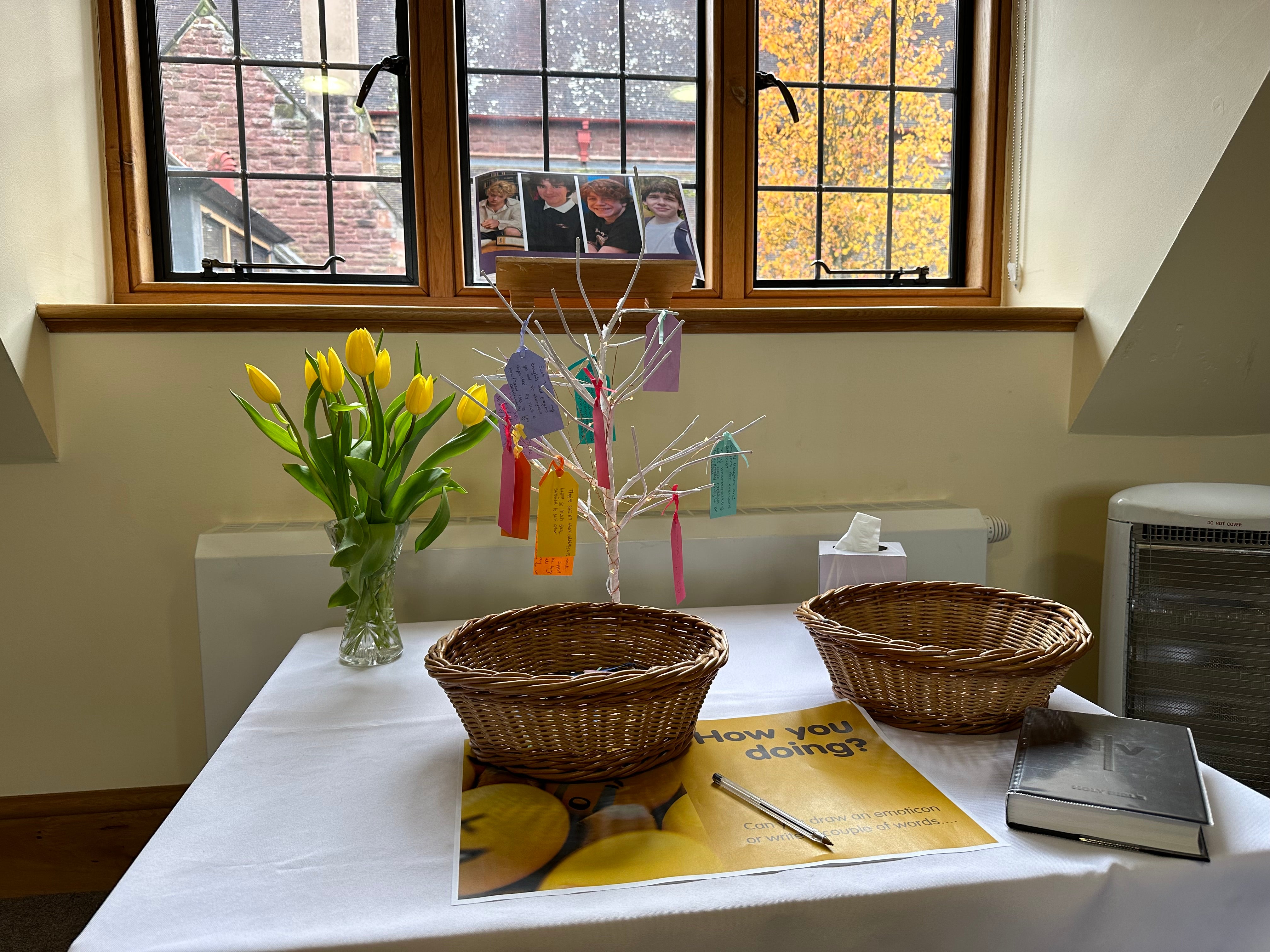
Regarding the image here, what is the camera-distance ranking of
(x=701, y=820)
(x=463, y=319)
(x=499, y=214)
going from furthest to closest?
(x=499, y=214)
(x=463, y=319)
(x=701, y=820)

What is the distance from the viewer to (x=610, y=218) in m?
1.74

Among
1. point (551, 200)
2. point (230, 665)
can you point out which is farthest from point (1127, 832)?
point (551, 200)

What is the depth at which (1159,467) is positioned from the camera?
1.86 metres

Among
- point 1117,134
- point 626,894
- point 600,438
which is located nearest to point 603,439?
point 600,438

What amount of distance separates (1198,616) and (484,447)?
1.36 meters

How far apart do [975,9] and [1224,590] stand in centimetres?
141

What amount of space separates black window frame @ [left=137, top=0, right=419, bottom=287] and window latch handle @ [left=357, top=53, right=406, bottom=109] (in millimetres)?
12

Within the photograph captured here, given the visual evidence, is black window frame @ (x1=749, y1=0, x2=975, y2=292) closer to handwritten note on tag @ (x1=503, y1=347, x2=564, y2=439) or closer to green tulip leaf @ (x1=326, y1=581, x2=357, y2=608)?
handwritten note on tag @ (x1=503, y1=347, x2=564, y2=439)

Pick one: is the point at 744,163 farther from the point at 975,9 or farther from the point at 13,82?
the point at 13,82

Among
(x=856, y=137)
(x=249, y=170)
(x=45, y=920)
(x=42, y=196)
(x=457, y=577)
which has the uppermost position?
(x=856, y=137)

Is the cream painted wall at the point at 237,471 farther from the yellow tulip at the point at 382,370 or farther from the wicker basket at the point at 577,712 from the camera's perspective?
the wicker basket at the point at 577,712

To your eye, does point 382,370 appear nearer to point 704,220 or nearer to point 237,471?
point 237,471

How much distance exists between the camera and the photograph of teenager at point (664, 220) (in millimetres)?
1732

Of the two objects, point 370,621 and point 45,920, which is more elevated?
point 370,621
